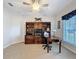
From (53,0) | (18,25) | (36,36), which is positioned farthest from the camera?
(18,25)

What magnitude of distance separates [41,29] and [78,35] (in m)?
10.1

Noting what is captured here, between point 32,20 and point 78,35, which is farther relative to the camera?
point 32,20

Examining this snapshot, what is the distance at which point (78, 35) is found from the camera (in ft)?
5.11

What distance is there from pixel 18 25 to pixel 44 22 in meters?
2.37

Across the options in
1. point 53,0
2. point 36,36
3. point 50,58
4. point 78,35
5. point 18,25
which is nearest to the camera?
point 78,35

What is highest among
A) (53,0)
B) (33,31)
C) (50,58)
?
(53,0)

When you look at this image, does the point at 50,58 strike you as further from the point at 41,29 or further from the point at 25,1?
the point at 41,29

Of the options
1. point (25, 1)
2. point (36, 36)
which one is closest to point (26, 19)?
point (36, 36)

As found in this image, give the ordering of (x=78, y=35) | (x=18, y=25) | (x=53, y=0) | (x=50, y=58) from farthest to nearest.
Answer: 1. (x=18, y=25)
2. (x=53, y=0)
3. (x=50, y=58)
4. (x=78, y=35)

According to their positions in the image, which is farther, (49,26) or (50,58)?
(49,26)

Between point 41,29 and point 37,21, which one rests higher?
point 37,21

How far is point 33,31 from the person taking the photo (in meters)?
11.6

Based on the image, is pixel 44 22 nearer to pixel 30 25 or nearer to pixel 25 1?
pixel 30 25

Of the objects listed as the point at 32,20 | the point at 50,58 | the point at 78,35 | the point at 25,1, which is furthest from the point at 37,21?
the point at 78,35
